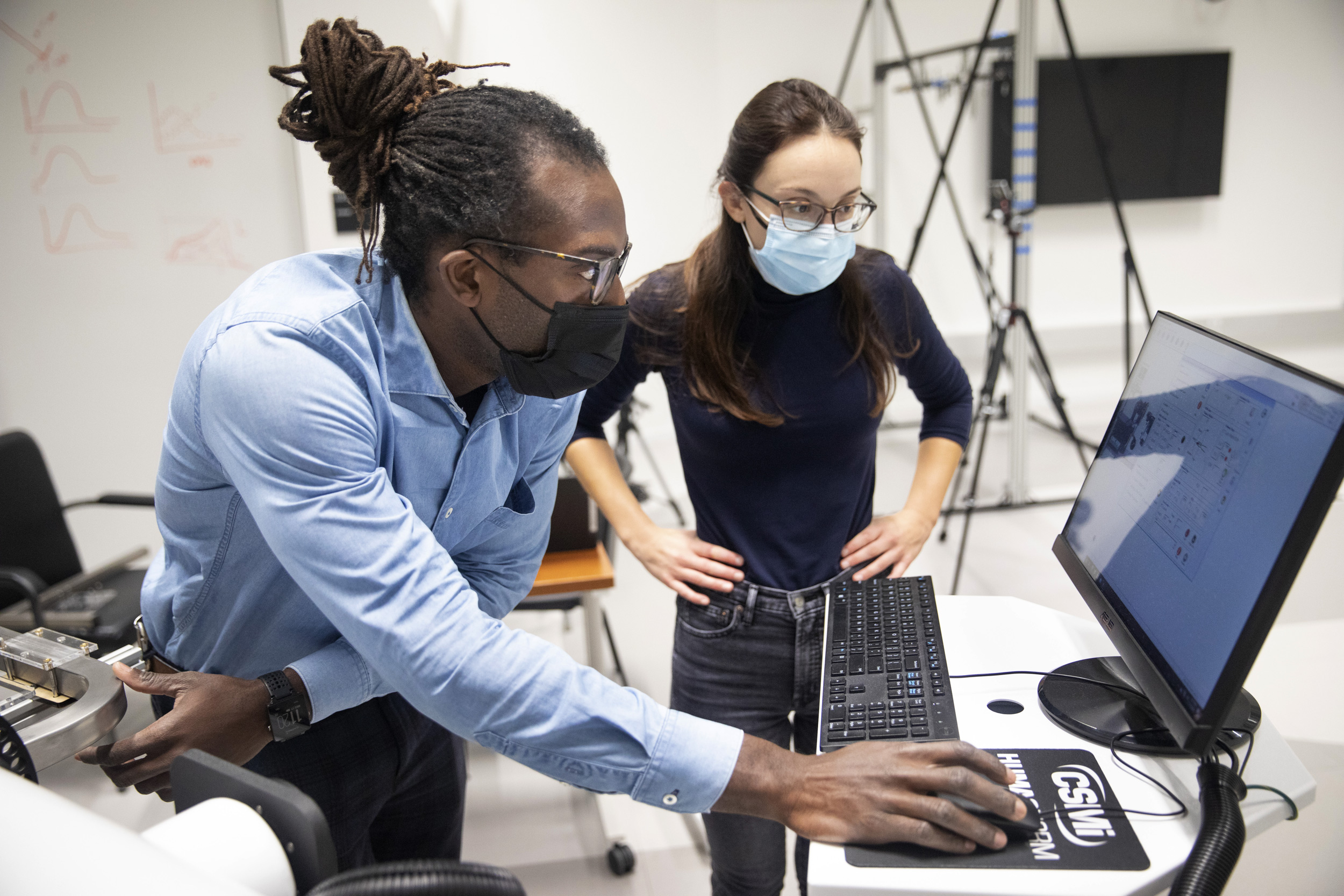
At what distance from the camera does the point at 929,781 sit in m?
0.69

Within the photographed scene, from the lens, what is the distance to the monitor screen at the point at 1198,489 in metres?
0.66

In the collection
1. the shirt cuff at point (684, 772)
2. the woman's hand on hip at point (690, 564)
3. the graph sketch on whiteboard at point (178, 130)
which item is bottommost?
the woman's hand on hip at point (690, 564)

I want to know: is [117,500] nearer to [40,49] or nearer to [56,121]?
[56,121]

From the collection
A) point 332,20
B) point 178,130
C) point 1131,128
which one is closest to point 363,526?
point 332,20

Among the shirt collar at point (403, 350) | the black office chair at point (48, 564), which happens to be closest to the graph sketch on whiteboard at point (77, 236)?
the black office chair at point (48, 564)

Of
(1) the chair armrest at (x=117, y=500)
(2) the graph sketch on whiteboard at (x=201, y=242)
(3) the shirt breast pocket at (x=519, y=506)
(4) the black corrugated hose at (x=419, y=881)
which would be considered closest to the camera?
(4) the black corrugated hose at (x=419, y=881)

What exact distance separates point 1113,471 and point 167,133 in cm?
311

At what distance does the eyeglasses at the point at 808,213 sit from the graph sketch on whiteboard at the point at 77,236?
2.65 metres

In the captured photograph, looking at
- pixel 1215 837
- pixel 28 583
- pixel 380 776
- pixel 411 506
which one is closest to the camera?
pixel 1215 837

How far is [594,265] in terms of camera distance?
0.83 meters

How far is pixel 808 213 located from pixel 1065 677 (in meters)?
0.68

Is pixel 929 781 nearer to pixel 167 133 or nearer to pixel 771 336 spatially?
pixel 771 336

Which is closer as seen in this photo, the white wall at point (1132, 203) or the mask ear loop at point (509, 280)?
the mask ear loop at point (509, 280)

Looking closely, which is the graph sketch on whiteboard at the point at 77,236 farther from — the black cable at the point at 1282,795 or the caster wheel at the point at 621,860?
the black cable at the point at 1282,795
